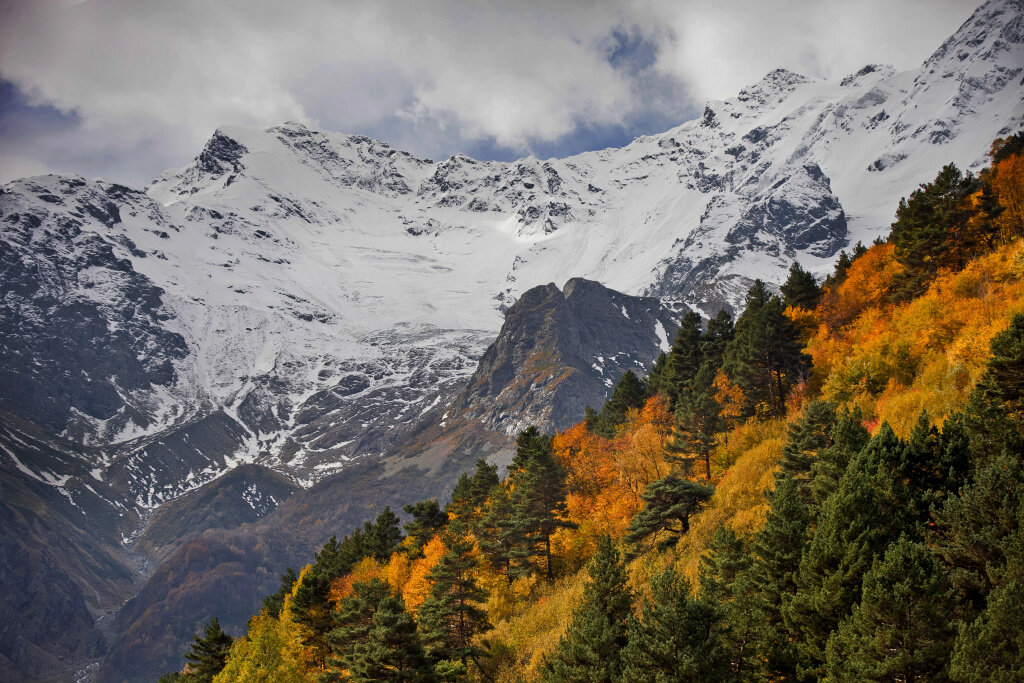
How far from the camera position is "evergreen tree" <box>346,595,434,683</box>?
2811 centimetres

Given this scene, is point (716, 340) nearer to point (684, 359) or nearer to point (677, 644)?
point (684, 359)

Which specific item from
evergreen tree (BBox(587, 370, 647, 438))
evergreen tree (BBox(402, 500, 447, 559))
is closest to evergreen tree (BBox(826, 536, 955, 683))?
evergreen tree (BBox(402, 500, 447, 559))

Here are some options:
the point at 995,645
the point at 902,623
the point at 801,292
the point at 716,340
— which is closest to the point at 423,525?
the point at 716,340

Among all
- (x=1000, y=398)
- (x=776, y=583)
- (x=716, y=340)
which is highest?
(x=716, y=340)

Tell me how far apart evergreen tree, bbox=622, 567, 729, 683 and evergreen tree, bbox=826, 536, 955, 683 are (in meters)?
4.06

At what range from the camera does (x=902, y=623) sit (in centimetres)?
1697

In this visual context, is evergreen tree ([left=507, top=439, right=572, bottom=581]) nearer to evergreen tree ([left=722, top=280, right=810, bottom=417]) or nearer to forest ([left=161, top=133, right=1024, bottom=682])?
forest ([left=161, top=133, right=1024, bottom=682])

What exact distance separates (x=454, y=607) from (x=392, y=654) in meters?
7.28

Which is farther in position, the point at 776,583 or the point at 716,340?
the point at 716,340

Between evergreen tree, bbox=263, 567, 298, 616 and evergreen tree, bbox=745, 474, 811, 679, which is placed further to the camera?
evergreen tree, bbox=263, 567, 298, 616

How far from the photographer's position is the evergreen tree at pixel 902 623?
1659 centimetres

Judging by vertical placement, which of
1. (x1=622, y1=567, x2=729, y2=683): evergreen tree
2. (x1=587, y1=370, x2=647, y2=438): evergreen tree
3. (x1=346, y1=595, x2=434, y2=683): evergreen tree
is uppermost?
(x1=587, y1=370, x2=647, y2=438): evergreen tree

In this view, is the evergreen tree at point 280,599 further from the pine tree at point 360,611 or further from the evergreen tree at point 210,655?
the pine tree at point 360,611

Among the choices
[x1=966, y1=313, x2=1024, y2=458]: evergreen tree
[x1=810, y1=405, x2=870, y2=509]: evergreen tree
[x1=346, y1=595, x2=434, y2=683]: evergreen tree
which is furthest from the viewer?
[x1=346, y1=595, x2=434, y2=683]: evergreen tree
